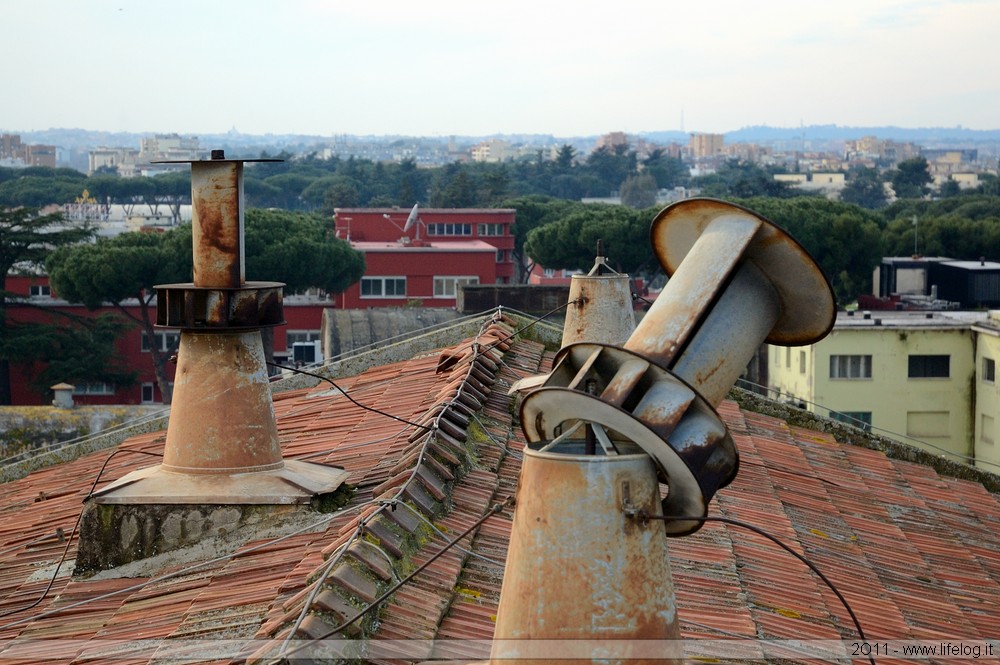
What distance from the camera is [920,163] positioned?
12106 cm

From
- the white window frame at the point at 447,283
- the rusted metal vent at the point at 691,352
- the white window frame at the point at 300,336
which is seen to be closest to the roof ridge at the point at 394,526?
the rusted metal vent at the point at 691,352

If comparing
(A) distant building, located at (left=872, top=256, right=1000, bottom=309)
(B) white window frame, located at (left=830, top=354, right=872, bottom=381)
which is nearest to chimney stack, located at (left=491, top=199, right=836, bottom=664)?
(B) white window frame, located at (left=830, top=354, right=872, bottom=381)

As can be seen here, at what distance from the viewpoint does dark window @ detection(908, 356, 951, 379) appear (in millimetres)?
28812

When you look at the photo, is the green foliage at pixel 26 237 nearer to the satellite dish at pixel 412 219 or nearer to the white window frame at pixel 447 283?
the white window frame at pixel 447 283

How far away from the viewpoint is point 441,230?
57906mm

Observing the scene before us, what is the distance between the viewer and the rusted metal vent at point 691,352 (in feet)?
9.45

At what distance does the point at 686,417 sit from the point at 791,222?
4184cm

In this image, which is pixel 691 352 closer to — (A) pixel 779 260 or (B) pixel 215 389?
(A) pixel 779 260

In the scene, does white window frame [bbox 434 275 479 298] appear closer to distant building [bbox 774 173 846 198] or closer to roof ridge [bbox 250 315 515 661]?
roof ridge [bbox 250 315 515 661]

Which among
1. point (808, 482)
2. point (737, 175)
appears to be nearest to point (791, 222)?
point (808, 482)

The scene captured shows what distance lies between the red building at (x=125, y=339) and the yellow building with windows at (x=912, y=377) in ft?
46.6

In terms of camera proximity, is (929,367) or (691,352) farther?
(929,367)

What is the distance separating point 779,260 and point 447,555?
166 cm

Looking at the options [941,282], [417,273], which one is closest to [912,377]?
[941,282]
